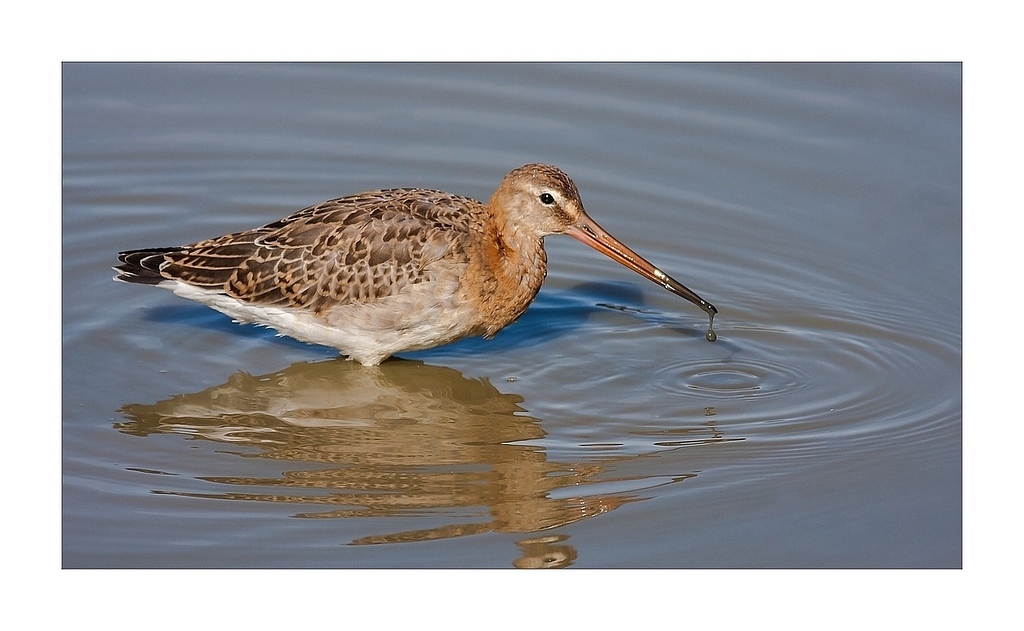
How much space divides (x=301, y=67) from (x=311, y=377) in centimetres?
548

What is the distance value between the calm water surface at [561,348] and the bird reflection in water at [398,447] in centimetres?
3

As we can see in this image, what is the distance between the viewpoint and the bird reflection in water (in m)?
8.05

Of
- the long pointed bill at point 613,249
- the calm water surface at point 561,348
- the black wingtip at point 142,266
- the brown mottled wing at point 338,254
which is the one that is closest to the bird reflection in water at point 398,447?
the calm water surface at point 561,348

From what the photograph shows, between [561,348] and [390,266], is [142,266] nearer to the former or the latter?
[390,266]

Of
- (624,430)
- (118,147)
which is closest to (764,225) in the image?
(624,430)

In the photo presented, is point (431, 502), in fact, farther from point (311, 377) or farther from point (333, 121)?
point (333, 121)

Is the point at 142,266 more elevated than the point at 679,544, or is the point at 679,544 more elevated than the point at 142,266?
the point at 142,266

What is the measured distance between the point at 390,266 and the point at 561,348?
1.70 meters

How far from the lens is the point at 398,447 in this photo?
8.91 metres

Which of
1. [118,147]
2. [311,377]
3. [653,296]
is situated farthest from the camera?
[118,147]

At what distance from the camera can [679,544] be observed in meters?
7.80

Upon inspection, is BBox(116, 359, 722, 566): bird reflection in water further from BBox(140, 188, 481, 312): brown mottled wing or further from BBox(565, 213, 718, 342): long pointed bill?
BBox(565, 213, 718, 342): long pointed bill

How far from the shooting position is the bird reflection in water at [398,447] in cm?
805

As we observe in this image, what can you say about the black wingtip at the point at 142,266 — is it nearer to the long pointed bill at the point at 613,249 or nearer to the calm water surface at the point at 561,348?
the calm water surface at the point at 561,348
